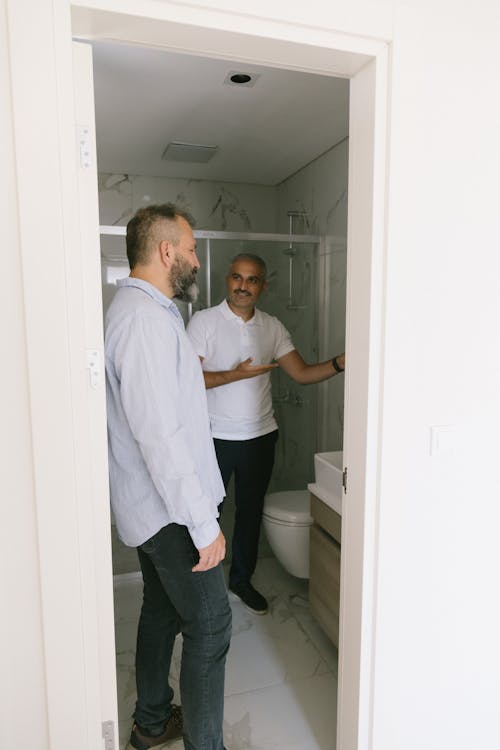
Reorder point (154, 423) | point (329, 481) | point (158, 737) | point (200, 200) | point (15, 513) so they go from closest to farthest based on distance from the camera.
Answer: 1. point (15, 513)
2. point (154, 423)
3. point (158, 737)
4. point (329, 481)
5. point (200, 200)

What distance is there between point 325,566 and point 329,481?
36cm

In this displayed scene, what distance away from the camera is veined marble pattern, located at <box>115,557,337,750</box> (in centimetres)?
179

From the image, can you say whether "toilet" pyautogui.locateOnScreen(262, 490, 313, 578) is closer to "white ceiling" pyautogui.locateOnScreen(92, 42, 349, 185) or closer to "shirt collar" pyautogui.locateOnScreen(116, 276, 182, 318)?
"shirt collar" pyautogui.locateOnScreen(116, 276, 182, 318)

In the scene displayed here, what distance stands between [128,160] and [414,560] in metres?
2.47

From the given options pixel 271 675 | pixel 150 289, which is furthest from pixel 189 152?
pixel 271 675

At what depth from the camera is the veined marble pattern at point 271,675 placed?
1.79 metres

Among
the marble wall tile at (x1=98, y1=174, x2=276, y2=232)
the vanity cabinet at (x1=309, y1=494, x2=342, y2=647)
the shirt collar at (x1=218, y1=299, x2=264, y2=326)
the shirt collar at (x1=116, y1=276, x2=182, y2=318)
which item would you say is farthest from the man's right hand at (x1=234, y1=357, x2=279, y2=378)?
the marble wall tile at (x1=98, y1=174, x2=276, y2=232)

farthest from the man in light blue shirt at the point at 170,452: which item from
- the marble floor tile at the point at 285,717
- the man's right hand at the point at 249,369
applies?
the man's right hand at the point at 249,369

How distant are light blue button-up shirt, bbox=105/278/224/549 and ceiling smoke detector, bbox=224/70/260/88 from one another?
2.93 ft

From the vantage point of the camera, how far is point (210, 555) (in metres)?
1.34

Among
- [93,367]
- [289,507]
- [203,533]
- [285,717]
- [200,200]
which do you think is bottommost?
[285,717]

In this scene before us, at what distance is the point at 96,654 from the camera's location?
126 cm

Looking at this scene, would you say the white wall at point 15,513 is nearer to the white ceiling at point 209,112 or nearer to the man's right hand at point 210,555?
the man's right hand at point 210,555

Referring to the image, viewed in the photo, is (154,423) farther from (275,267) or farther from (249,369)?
(275,267)
